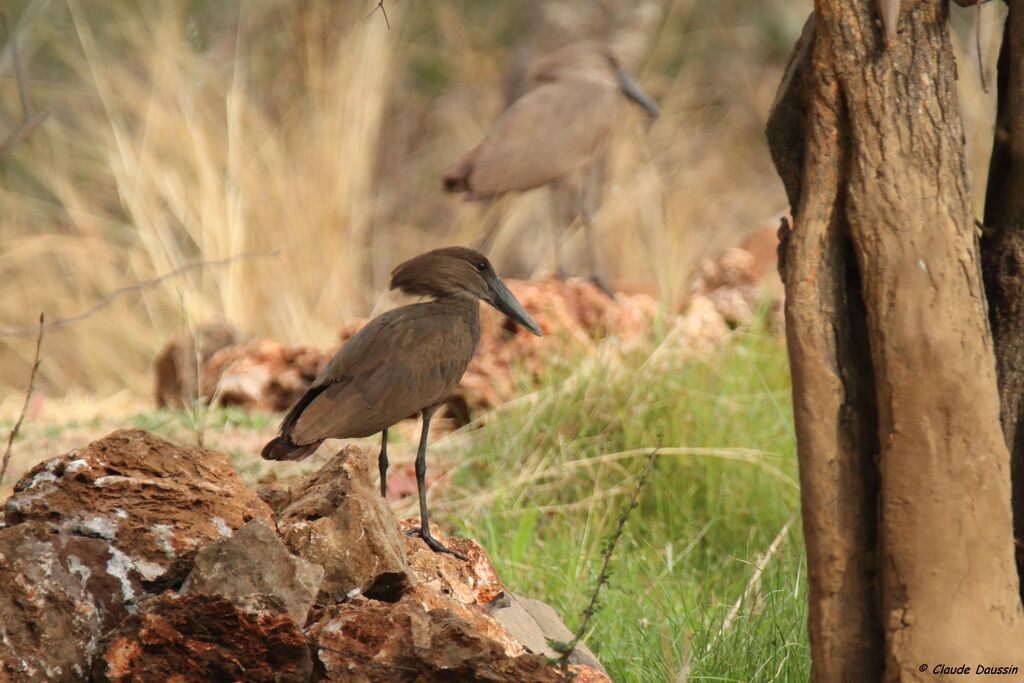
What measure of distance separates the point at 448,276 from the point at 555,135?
2.83 m

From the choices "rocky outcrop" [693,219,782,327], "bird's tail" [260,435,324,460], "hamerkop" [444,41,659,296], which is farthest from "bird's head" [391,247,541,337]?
"rocky outcrop" [693,219,782,327]

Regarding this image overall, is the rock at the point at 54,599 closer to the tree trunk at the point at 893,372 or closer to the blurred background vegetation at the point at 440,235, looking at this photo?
the blurred background vegetation at the point at 440,235

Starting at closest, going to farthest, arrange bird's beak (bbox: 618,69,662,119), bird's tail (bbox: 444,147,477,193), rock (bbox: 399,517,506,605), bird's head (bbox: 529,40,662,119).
→ 1. rock (bbox: 399,517,506,605)
2. bird's tail (bbox: 444,147,477,193)
3. bird's head (bbox: 529,40,662,119)
4. bird's beak (bbox: 618,69,662,119)

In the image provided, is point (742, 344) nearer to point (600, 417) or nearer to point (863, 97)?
point (600, 417)

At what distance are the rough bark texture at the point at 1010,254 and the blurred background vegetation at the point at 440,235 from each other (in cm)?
72

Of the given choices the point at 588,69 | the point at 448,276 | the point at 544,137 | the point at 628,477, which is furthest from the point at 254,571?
the point at 588,69

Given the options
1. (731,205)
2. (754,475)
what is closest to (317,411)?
(754,475)

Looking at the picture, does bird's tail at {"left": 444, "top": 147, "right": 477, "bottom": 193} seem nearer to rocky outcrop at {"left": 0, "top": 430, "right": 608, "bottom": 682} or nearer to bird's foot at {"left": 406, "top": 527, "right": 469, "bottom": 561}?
bird's foot at {"left": 406, "top": 527, "right": 469, "bottom": 561}

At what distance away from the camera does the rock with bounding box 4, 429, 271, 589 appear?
262cm

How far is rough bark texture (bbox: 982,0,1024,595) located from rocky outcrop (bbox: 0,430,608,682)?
97cm

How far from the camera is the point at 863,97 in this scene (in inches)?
98.6

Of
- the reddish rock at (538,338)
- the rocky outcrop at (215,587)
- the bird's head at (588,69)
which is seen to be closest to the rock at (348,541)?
the rocky outcrop at (215,587)

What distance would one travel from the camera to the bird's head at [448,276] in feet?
11.9

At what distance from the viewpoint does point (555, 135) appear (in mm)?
6332
